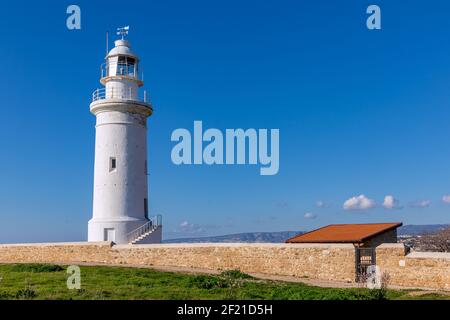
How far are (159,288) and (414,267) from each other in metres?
7.63

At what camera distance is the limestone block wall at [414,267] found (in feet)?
46.9

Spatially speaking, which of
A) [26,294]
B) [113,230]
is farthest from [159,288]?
[113,230]

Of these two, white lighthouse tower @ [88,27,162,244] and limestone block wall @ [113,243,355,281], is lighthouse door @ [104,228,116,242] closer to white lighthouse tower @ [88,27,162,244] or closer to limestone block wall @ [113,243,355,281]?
white lighthouse tower @ [88,27,162,244]

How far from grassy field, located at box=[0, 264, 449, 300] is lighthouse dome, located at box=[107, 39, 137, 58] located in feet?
41.8

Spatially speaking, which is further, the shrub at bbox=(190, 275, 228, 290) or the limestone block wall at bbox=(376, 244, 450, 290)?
the limestone block wall at bbox=(376, 244, 450, 290)

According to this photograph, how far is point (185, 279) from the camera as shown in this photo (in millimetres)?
14656

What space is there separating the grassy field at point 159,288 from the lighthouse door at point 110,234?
7172 millimetres

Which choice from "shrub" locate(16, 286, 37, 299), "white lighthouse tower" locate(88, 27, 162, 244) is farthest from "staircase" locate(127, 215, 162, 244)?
"shrub" locate(16, 286, 37, 299)

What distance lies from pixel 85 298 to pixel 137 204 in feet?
45.9

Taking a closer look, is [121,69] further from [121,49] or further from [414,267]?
[414,267]

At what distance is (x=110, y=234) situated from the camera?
23906mm

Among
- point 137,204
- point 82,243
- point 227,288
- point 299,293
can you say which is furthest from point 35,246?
point 299,293

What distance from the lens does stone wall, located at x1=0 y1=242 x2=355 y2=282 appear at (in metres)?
16.5
